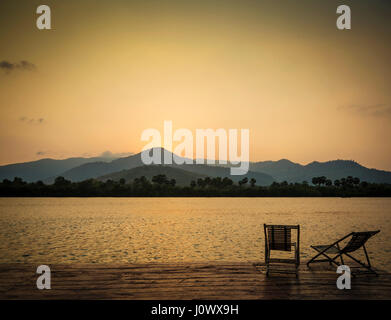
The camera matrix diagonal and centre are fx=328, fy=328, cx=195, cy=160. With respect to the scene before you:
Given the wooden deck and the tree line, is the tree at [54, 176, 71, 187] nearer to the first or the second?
the tree line

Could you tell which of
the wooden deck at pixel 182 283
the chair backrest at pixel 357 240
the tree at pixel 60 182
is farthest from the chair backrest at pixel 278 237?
the tree at pixel 60 182

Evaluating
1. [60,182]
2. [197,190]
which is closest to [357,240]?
[197,190]

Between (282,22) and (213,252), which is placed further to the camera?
(282,22)

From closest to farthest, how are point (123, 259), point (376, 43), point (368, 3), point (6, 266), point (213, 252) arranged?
point (6, 266), point (123, 259), point (213, 252), point (368, 3), point (376, 43)

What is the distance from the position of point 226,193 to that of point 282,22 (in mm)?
87849

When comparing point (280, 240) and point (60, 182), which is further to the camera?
point (60, 182)

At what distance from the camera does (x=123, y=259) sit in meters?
11.0

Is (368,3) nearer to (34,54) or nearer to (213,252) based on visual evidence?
(213,252)

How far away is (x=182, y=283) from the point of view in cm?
525

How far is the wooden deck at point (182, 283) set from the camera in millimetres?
4711

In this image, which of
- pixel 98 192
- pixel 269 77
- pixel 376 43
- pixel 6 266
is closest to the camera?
pixel 6 266

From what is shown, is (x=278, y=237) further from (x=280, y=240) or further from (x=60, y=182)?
(x=60, y=182)

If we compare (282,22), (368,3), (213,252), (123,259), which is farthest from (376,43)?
(123,259)

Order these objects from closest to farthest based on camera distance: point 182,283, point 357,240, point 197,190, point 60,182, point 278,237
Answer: point 182,283
point 357,240
point 278,237
point 60,182
point 197,190
